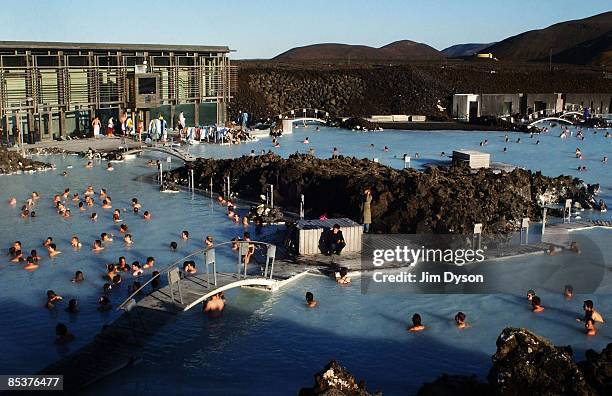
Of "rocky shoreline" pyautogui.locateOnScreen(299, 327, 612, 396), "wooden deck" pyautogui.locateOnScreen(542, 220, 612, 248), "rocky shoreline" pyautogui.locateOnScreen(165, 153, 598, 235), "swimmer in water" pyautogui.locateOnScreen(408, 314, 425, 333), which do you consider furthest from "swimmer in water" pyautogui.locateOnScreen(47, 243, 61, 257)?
"wooden deck" pyautogui.locateOnScreen(542, 220, 612, 248)

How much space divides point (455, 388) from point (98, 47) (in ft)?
103

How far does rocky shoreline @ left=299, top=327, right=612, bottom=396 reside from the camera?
7.71 meters

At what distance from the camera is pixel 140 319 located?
11.4m

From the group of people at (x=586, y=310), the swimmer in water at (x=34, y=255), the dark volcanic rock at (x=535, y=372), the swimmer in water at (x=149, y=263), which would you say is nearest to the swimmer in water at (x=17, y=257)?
the swimmer in water at (x=34, y=255)

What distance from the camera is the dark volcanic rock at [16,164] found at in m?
27.4

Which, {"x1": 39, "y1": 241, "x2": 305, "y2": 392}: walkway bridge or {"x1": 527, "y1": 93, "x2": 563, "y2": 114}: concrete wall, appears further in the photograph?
{"x1": 527, "y1": 93, "x2": 563, "y2": 114}: concrete wall

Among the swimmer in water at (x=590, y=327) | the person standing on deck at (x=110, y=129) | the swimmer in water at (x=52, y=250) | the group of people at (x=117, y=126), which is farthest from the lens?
the person standing on deck at (x=110, y=129)

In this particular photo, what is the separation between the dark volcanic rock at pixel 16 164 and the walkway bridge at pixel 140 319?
1606 cm

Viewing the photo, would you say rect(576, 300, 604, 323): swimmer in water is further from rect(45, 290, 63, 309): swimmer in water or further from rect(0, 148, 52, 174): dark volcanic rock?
rect(0, 148, 52, 174): dark volcanic rock

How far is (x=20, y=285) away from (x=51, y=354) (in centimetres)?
377

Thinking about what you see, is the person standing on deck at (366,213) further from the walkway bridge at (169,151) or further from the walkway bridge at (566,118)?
the walkway bridge at (566,118)

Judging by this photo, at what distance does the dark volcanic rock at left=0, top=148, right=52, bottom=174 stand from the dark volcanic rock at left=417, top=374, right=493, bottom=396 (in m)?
22.9

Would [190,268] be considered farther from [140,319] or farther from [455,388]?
[455,388]

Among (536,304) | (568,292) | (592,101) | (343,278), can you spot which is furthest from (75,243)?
(592,101)
